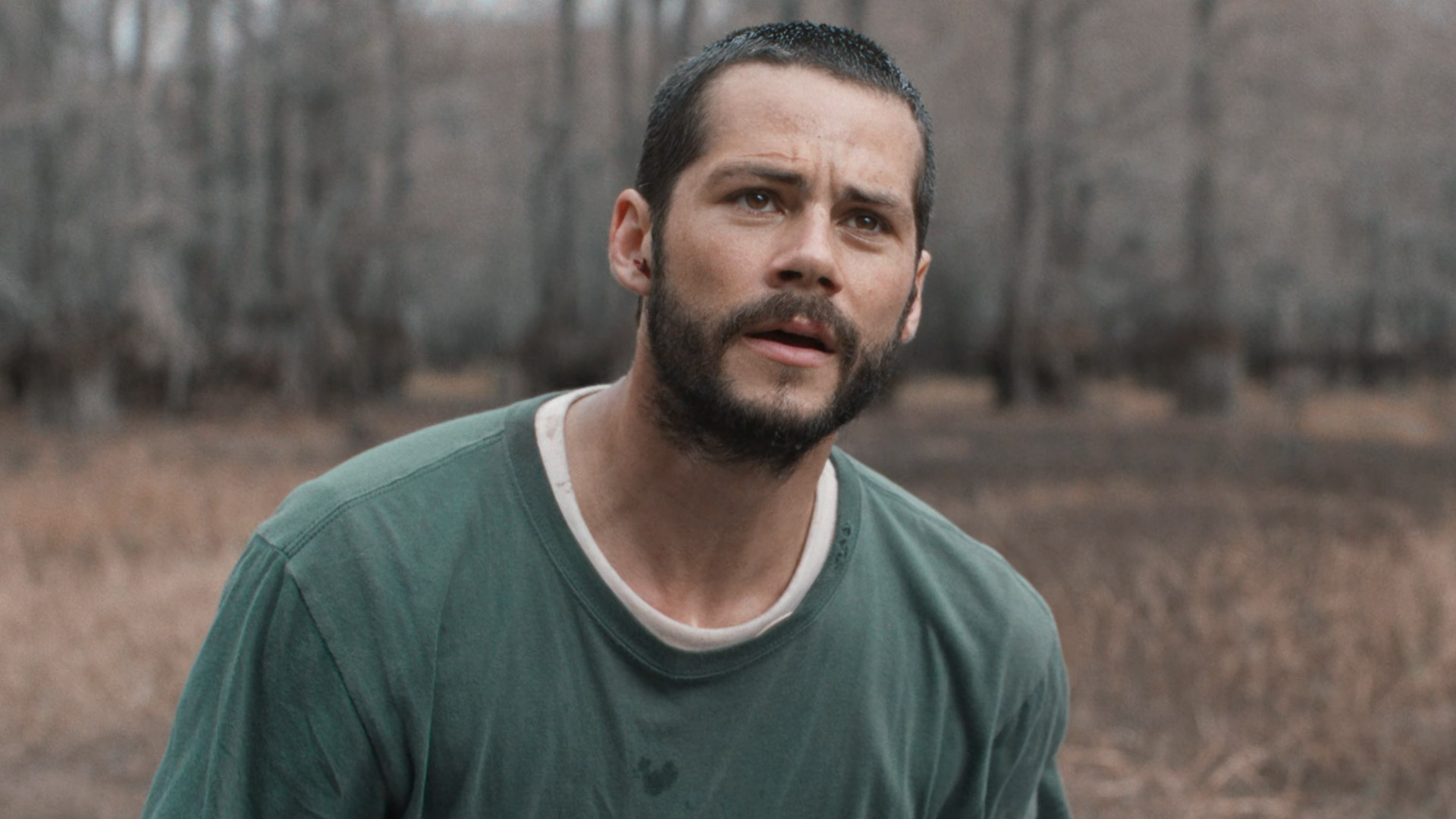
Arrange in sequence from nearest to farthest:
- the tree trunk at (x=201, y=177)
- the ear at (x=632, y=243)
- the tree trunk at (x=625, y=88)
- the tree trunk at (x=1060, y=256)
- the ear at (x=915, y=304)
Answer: the ear at (x=632, y=243) < the ear at (x=915, y=304) < the tree trunk at (x=201, y=177) < the tree trunk at (x=625, y=88) < the tree trunk at (x=1060, y=256)

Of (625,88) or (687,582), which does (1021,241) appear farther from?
(687,582)

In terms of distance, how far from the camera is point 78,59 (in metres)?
14.5

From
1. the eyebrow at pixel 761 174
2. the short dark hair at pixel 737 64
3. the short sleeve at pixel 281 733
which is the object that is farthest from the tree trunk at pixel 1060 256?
the short sleeve at pixel 281 733

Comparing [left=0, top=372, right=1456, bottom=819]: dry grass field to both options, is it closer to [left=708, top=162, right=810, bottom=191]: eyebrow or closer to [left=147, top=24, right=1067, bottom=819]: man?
[left=147, top=24, right=1067, bottom=819]: man

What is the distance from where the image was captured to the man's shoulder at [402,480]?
1931 millimetres

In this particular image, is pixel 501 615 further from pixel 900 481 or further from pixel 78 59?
pixel 78 59

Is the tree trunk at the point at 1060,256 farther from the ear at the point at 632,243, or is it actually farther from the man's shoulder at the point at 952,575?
the ear at the point at 632,243

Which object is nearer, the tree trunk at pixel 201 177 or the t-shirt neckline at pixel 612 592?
the t-shirt neckline at pixel 612 592

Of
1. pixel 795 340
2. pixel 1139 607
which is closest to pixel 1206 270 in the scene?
pixel 1139 607

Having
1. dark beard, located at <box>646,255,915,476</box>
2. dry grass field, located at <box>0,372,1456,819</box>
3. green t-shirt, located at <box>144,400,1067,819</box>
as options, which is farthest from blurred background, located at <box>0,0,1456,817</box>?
dark beard, located at <box>646,255,915,476</box>

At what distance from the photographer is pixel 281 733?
184cm

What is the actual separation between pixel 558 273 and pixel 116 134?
227 inches

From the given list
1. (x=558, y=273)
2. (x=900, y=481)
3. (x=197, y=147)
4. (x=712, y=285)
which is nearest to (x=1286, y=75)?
(x=558, y=273)

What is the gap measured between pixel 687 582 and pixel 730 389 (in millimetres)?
357
